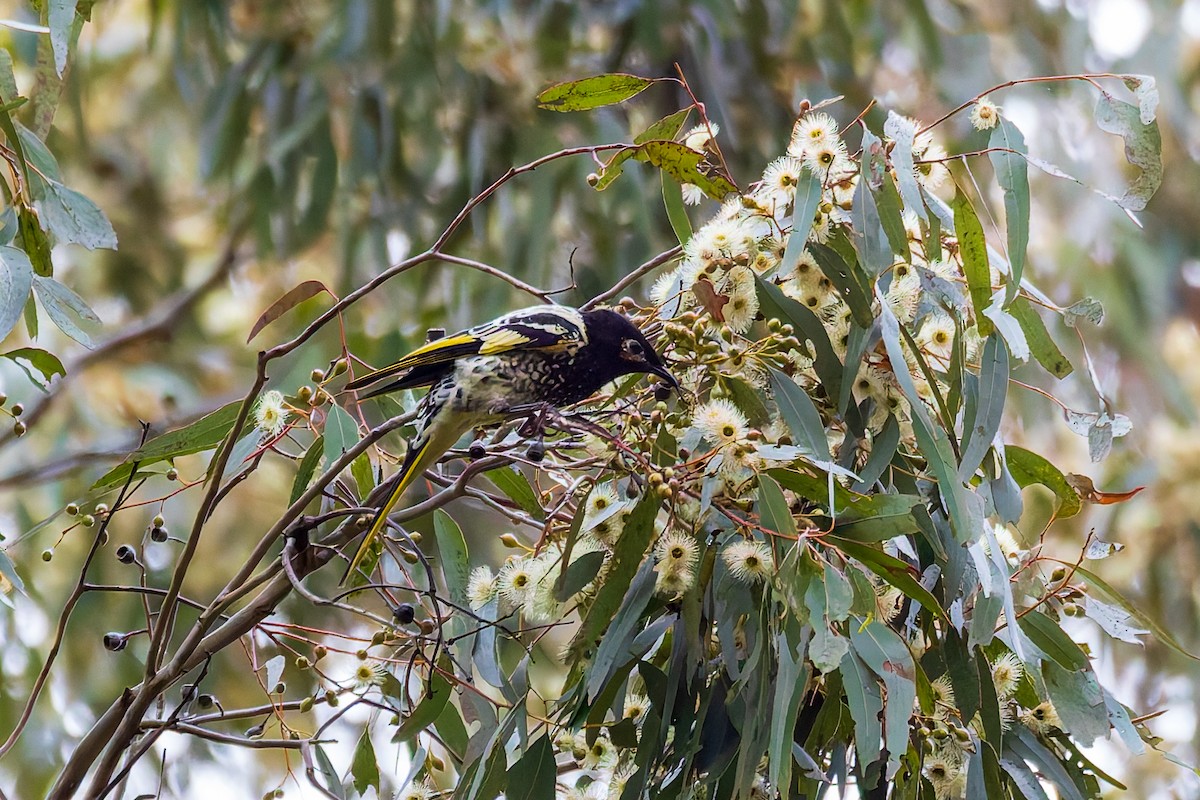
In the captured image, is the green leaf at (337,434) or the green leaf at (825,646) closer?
the green leaf at (825,646)

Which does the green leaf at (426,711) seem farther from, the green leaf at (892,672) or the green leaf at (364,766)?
the green leaf at (892,672)

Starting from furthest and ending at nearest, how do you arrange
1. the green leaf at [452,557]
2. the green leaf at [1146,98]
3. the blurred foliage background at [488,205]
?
the blurred foliage background at [488,205] → the green leaf at [452,557] → the green leaf at [1146,98]

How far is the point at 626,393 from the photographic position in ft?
5.89

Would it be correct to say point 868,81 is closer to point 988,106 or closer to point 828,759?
point 988,106

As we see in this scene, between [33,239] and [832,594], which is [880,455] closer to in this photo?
[832,594]

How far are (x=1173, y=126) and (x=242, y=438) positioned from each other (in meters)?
4.68

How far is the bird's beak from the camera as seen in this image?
159 cm

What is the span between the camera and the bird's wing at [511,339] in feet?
5.83

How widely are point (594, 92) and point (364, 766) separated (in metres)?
0.93

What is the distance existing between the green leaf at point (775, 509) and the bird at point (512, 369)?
1.10 feet

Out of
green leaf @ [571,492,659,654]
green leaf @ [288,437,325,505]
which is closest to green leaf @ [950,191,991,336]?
green leaf @ [571,492,659,654]

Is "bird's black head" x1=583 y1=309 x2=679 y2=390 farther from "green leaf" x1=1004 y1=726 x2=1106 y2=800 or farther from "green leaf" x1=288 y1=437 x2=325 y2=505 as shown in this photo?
"green leaf" x1=1004 y1=726 x2=1106 y2=800

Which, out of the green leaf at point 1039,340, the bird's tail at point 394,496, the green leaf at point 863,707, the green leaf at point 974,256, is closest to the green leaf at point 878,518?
the green leaf at point 863,707

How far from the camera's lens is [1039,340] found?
1677mm
